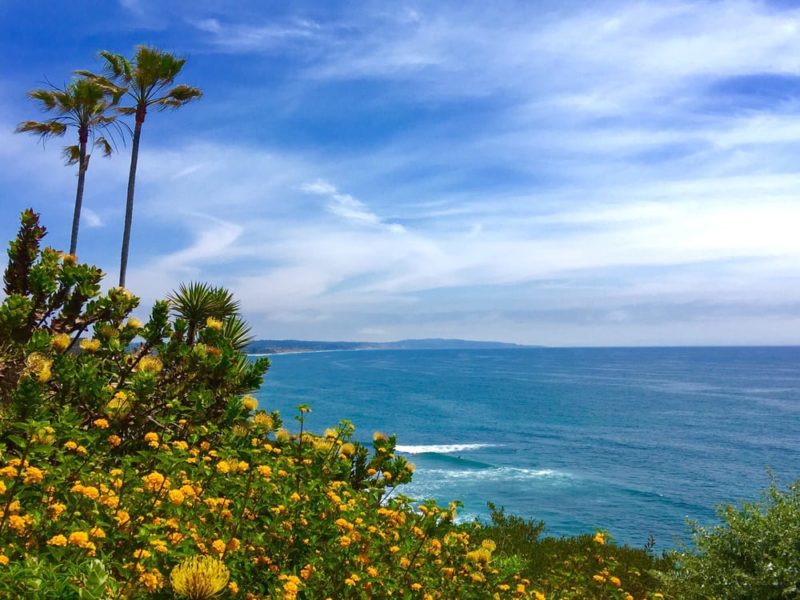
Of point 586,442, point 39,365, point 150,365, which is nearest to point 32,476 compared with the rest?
point 39,365

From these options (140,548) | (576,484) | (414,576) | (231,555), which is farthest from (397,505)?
(576,484)

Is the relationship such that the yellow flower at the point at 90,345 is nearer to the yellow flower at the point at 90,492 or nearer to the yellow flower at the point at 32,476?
the yellow flower at the point at 32,476

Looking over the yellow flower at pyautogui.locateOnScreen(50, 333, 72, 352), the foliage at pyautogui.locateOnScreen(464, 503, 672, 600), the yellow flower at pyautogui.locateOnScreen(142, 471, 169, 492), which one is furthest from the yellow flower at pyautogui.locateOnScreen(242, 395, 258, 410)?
the foliage at pyautogui.locateOnScreen(464, 503, 672, 600)

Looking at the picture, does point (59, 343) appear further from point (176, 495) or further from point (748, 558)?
point (748, 558)

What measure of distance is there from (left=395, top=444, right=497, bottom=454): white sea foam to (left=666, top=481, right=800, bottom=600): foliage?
43200 millimetres

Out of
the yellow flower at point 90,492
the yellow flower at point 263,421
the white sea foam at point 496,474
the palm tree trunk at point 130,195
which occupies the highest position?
the palm tree trunk at point 130,195

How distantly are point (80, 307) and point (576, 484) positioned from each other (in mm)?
40726

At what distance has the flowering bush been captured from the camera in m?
3.46

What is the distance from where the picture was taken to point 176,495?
3.83m

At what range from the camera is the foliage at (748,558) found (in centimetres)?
827

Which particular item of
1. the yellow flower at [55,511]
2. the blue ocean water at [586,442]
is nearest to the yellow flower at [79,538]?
the yellow flower at [55,511]

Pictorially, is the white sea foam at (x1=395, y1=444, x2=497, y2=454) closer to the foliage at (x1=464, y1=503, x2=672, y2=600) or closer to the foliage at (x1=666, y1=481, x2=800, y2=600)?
the foliage at (x1=464, y1=503, x2=672, y2=600)

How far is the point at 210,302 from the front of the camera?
37.8 feet

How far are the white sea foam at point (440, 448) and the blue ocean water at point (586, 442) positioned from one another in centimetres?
20
